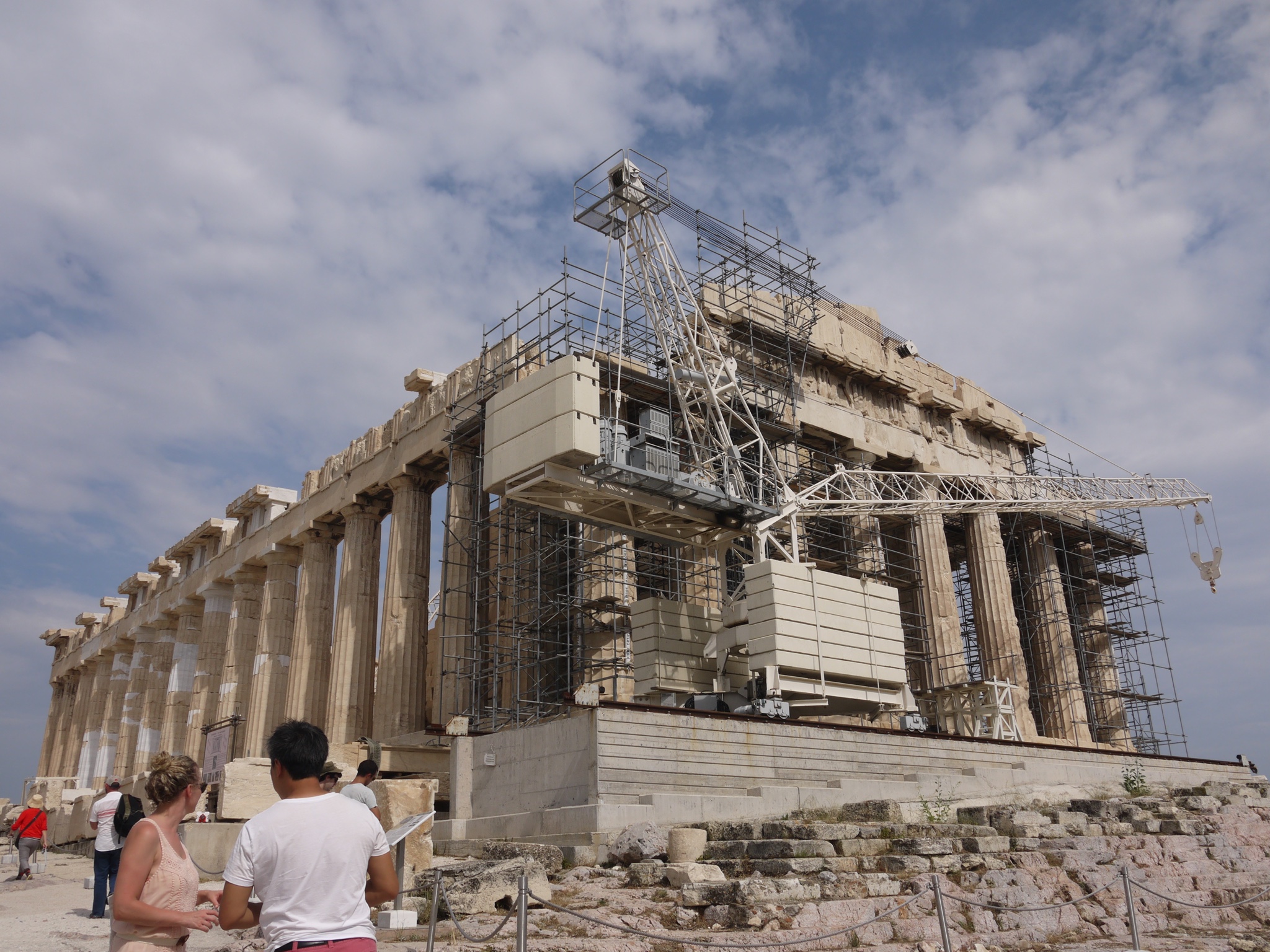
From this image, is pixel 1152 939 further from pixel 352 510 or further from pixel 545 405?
pixel 352 510

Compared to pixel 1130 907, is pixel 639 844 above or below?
above

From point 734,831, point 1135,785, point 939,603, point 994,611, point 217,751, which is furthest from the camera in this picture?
point 994,611

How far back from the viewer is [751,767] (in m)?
21.4

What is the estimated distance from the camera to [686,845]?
46.7ft

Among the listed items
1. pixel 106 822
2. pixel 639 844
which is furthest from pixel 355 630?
pixel 106 822

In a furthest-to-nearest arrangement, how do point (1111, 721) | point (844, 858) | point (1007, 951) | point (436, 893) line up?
point (1111, 721) → point (844, 858) → point (1007, 951) → point (436, 893)

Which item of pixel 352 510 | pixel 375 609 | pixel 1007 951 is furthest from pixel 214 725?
pixel 1007 951

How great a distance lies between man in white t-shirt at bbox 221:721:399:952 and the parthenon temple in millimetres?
7365

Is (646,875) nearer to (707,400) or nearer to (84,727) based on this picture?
(707,400)

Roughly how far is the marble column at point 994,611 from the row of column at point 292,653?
1908 cm

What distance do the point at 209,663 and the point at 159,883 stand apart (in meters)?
44.1

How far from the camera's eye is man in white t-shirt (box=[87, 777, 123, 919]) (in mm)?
12914

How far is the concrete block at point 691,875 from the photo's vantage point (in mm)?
12539

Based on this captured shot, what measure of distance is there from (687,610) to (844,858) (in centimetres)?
1403
